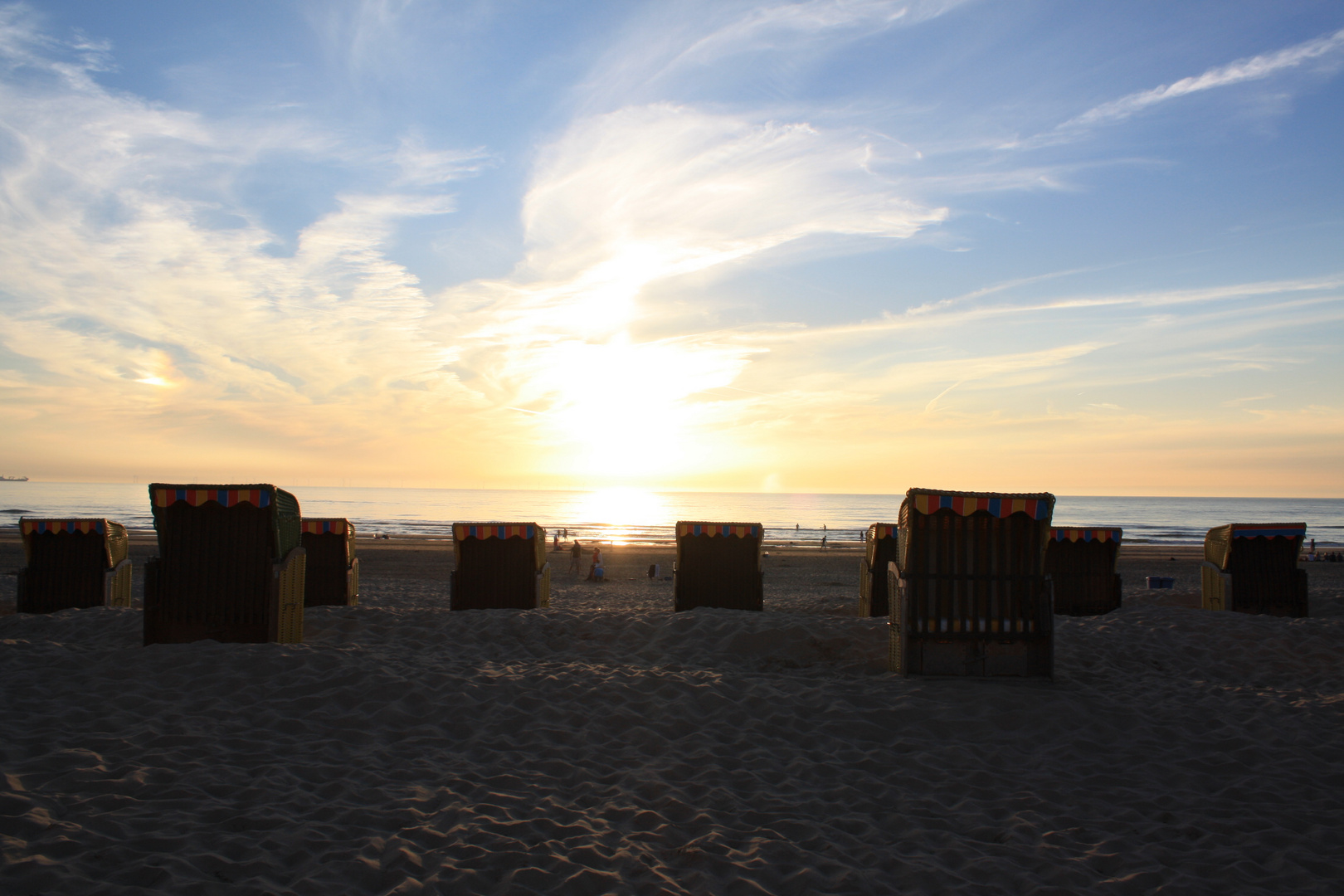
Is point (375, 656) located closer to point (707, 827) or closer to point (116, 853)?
point (116, 853)

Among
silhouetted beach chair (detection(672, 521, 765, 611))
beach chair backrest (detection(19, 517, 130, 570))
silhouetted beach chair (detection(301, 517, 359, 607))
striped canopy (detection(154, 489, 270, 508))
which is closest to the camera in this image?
striped canopy (detection(154, 489, 270, 508))

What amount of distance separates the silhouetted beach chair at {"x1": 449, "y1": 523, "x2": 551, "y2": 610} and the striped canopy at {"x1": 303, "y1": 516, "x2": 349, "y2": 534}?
8.78 ft

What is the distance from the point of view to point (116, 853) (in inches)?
161

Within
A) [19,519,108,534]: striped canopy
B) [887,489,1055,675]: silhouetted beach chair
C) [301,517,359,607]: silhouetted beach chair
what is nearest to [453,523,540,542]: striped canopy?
[301,517,359,607]: silhouetted beach chair

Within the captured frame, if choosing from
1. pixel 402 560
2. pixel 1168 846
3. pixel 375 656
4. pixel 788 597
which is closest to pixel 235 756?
pixel 375 656

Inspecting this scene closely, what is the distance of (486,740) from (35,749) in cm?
336

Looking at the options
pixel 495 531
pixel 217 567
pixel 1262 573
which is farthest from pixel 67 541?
pixel 1262 573

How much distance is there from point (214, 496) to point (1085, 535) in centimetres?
1681

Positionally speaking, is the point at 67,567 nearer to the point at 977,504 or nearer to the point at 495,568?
the point at 495,568

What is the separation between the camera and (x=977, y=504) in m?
9.03

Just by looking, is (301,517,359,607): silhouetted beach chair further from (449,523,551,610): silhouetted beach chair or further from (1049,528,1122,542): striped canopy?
(1049,528,1122,542): striped canopy

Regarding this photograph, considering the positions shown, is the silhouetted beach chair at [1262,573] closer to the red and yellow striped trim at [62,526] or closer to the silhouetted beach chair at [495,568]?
the silhouetted beach chair at [495,568]

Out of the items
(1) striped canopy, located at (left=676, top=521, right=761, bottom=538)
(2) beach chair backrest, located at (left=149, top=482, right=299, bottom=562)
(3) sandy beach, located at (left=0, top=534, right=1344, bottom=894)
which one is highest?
(2) beach chair backrest, located at (left=149, top=482, right=299, bottom=562)

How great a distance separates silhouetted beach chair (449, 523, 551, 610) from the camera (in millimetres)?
15047
